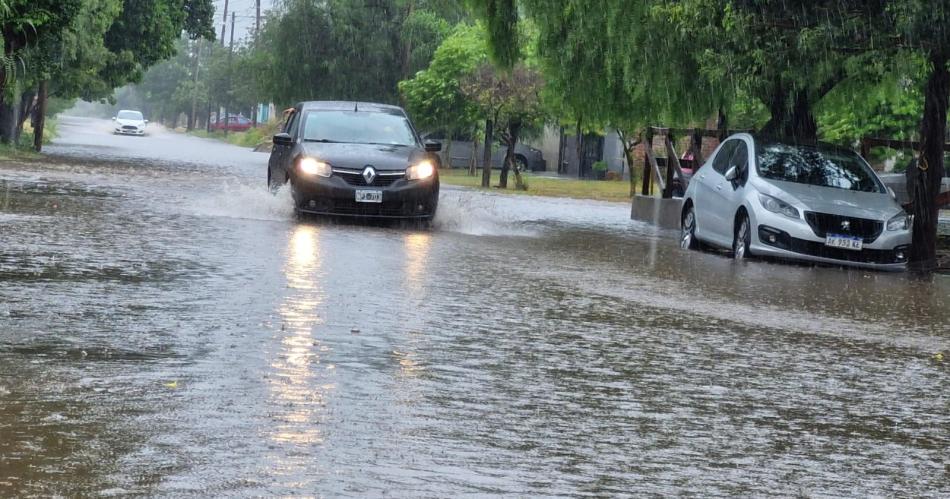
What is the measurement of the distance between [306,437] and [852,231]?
40.2 ft

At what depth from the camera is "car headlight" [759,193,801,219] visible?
1770 cm

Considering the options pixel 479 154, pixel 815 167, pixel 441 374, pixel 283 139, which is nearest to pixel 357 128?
pixel 283 139

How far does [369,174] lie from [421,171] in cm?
74

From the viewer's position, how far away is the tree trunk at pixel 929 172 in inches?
746

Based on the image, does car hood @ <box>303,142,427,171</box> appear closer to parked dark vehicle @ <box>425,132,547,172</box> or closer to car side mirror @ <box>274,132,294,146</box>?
car side mirror @ <box>274,132,294,146</box>

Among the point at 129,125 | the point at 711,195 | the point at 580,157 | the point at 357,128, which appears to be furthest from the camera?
the point at 129,125

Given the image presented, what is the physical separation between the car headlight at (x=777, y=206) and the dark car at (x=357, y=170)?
4.18m

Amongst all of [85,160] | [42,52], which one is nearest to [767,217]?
[42,52]

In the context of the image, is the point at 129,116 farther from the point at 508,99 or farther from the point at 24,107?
the point at 508,99

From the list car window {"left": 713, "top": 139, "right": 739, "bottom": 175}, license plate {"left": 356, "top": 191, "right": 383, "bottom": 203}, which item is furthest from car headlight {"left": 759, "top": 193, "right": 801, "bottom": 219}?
license plate {"left": 356, "top": 191, "right": 383, "bottom": 203}

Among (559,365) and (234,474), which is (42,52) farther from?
(234,474)

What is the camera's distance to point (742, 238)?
1836cm

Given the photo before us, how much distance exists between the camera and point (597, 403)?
7.69 meters

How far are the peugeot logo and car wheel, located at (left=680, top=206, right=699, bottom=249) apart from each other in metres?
4.43
